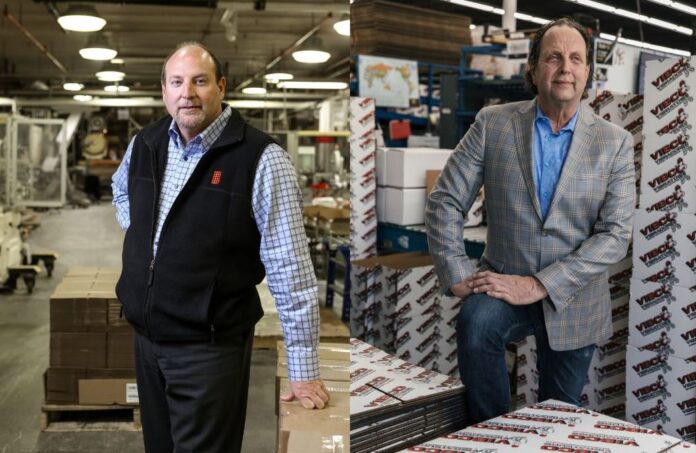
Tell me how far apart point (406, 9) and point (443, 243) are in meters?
3.62

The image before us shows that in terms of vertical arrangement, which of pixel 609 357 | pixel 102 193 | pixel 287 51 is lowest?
pixel 609 357

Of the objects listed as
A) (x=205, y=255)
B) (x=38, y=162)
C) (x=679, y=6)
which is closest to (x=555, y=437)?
(x=205, y=255)

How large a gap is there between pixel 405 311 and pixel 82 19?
4.65 m

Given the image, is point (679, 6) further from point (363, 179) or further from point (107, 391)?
point (107, 391)

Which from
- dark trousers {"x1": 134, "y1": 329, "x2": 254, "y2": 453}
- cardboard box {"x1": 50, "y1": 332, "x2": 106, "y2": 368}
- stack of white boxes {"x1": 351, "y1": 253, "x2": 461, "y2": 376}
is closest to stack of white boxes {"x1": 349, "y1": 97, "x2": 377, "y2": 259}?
stack of white boxes {"x1": 351, "y1": 253, "x2": 461, "y2": 376}

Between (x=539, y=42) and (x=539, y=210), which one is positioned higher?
(x=539, y=42)

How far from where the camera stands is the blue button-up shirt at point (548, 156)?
1655mm

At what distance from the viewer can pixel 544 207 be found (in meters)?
1.66

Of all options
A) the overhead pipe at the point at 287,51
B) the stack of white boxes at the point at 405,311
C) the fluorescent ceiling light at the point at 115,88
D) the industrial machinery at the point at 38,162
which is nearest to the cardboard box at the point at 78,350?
the stack of white boxes at the point at 405,311

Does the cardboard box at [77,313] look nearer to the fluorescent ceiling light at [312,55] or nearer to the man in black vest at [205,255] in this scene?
the man in black vest at [205,255]

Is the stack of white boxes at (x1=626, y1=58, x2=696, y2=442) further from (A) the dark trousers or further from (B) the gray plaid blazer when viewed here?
(A) the dark trousers

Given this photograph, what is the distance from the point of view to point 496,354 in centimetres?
177

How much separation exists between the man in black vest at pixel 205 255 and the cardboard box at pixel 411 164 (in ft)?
4.44

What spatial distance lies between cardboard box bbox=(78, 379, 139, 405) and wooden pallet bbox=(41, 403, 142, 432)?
0.04 m
